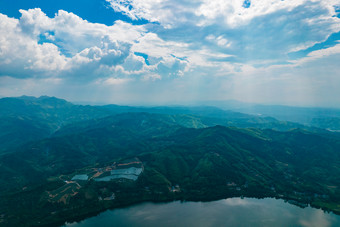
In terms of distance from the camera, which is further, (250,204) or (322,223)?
(250,204)

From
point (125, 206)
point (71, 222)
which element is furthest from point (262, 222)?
point (71, 222)

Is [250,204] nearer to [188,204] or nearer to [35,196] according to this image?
[188,204]

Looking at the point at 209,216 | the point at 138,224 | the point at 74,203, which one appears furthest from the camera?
the point at 74,203

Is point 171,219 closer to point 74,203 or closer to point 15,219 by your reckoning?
point 74,203

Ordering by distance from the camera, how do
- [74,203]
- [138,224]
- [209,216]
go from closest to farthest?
1. [138,224]
2. [209,216]
3. [74,203]

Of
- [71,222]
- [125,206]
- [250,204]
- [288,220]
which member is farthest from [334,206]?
[71,222]

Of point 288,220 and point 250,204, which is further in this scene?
point 250,204
